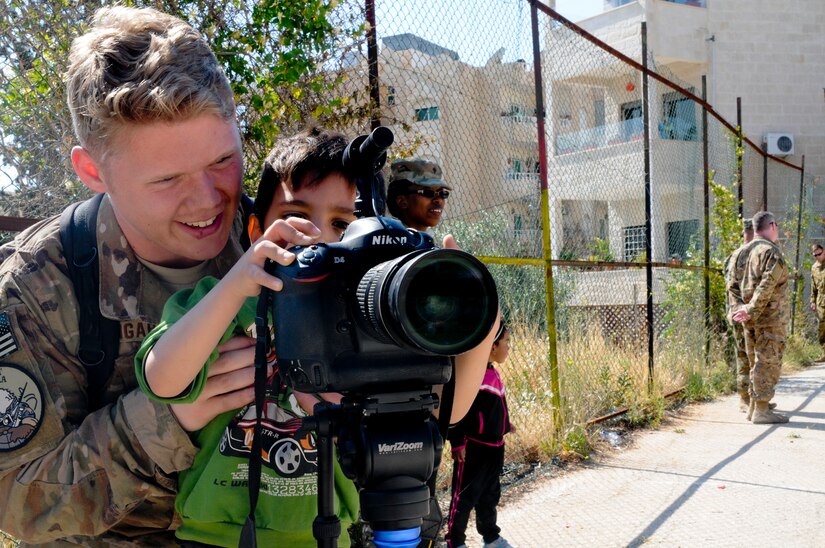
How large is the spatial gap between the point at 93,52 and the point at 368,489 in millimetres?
906

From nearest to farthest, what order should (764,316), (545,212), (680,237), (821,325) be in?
(545,212)
(764,316)
(680,237)
(821,325)

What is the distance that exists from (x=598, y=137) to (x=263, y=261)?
246 inches

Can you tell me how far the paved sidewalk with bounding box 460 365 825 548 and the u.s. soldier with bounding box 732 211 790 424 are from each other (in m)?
0.35

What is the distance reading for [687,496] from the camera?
4.45 meters

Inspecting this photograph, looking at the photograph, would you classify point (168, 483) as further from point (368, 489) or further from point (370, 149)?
point (370, 149)

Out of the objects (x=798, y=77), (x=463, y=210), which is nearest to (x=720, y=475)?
(x=463, y=210)

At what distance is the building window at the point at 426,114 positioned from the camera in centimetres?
414

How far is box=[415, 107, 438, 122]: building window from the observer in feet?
13.6

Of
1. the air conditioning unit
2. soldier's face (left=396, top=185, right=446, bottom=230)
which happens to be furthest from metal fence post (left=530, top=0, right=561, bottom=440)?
the air conditioning unit

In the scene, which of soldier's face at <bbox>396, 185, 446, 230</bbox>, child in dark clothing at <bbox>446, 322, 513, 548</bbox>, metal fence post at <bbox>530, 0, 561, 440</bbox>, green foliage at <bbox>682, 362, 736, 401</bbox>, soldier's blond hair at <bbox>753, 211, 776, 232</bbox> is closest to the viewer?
soldier's face at <bbox>396, 185, 446, 230</bbox>

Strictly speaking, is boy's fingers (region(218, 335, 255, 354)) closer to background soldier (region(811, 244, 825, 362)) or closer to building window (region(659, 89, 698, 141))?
building window (region(659, 89, 698, 141))

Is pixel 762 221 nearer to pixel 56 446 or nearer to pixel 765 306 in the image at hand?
pixel 765 306

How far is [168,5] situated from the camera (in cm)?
289

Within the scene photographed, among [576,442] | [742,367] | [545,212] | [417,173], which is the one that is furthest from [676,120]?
[417,173]
